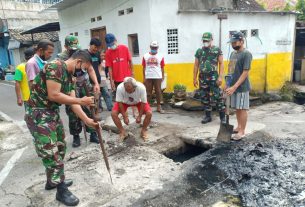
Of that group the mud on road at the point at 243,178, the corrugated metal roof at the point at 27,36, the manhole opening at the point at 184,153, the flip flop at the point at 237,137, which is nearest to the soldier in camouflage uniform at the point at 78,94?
the manhole opening at the point at 184,153

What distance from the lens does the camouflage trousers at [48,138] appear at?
3242mm

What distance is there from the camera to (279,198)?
339 cm

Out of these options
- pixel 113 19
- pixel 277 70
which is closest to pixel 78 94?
pixel 113 19

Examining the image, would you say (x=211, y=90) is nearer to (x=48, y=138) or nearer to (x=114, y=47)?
(x=114, y=47)

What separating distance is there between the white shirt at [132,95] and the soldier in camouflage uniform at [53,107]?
1.63 m

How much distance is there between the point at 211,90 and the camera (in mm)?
6180

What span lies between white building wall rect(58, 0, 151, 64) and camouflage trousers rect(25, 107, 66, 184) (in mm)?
5930

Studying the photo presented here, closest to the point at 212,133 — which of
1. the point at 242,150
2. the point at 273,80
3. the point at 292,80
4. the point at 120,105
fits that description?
the point at 242,150

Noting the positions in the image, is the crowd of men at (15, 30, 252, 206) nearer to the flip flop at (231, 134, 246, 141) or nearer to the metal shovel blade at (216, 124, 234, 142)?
the flip flop at (231, 134, 246, 141)

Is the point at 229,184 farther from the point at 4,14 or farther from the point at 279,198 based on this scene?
the point at 4,14

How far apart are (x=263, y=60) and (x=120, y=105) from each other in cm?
650

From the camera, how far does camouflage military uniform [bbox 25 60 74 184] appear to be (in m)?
3.15

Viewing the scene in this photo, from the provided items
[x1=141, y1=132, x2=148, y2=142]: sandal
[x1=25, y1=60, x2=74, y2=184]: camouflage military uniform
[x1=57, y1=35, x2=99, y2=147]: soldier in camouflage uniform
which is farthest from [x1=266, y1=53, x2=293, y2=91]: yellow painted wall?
[x1=25, y1=60, x2=74, y2=184]: camouflage military uniform

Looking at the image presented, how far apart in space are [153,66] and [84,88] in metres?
2.56
